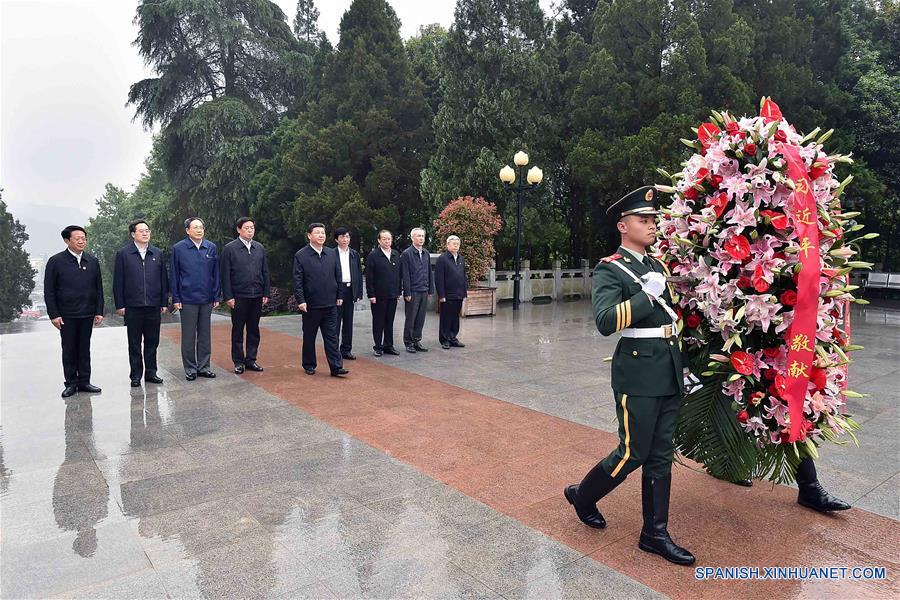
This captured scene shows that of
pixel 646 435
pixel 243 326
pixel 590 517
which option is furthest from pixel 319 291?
pixel 646 435

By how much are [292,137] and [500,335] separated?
54.0 feet

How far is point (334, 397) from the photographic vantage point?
5902mm

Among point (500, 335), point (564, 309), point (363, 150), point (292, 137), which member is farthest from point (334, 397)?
point (292, 137)

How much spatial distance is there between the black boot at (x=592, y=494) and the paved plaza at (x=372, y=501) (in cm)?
8

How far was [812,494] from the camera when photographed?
3.36 metres

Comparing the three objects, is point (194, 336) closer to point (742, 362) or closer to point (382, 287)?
point (382, 287)

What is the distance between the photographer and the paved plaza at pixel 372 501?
2.63 m

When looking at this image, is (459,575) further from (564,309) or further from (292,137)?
(292,137)

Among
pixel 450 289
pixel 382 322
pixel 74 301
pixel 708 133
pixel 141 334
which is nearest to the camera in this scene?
pixel 708 133

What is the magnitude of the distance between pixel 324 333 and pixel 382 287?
59.1 inches

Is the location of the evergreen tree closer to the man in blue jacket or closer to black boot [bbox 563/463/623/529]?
the man in blue jacket

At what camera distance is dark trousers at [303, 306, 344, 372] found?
6.78m

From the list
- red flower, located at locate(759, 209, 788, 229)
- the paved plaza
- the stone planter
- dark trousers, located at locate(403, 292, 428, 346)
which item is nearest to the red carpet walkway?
the paved plaza

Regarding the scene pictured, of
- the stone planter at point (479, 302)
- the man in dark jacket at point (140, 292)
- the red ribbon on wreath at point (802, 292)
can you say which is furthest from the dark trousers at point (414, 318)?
the red ribbon on wreath at point (802, 292)
